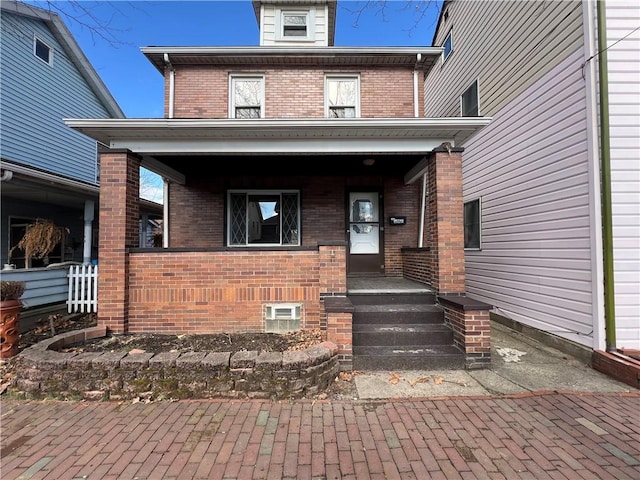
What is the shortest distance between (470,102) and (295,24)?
5160 millimetres

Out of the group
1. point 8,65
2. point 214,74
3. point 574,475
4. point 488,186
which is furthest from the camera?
point 8,65

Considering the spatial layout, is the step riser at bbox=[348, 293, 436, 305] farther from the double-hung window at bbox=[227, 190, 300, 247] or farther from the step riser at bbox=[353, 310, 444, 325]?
the double-hung window at bbox=[227, 190, 300, 247]

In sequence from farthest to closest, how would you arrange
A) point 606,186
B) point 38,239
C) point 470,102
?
point 470,102 < point 38,239 < point 606,186

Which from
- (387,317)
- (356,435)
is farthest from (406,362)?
(356,435)

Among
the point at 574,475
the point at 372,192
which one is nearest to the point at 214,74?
the point at 372,192

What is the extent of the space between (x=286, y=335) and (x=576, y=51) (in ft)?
20.0

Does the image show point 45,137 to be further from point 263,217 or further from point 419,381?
point 419,381

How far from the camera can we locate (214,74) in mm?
7258

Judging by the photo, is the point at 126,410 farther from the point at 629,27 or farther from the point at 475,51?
the point at 475,51

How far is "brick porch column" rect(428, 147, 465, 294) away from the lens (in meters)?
4.68

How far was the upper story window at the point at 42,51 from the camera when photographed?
9.03m

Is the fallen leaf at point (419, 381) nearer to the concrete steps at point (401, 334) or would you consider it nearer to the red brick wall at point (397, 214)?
the concrete steps at point (401, 334)

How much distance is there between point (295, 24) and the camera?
823 centimetres

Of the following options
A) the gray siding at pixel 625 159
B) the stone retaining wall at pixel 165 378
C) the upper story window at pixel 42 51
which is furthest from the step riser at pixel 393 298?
the upper story window at pixel 42 51
